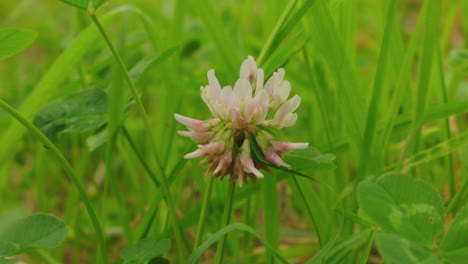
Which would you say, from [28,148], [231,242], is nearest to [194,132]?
[231,242]

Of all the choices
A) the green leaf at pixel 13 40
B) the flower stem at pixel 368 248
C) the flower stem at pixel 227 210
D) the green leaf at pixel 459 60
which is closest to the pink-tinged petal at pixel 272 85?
the flower stem at pixel 227 210

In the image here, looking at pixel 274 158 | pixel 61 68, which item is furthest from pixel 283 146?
pixel 61 68

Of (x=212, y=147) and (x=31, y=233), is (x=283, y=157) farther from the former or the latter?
(x=31, y=233)

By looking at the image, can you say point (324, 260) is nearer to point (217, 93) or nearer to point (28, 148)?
point (217, 93)

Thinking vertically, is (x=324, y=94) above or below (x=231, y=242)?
above

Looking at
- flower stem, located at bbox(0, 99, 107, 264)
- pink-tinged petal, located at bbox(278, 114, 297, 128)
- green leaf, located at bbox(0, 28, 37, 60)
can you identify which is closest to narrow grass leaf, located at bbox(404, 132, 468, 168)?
pink-tinged petal, located at bbox(278, 114, 297, 128)

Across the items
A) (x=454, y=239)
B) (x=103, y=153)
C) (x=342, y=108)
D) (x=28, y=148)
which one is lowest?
(x=454, y=239)
